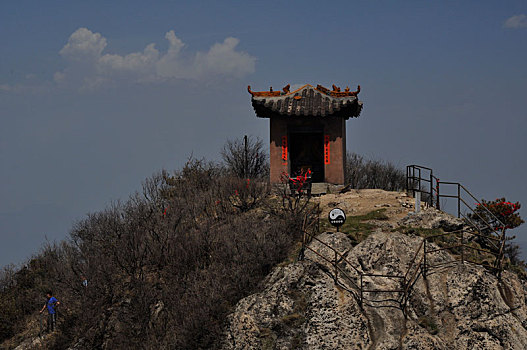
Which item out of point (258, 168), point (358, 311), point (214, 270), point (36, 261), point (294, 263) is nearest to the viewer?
point (358, 311)

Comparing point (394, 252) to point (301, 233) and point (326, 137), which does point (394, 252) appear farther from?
point (326, 137)

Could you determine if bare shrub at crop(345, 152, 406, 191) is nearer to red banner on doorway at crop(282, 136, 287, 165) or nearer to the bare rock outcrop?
red banner on doorway at crop(282, 136, 287, 165)

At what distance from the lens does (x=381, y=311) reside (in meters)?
15.5

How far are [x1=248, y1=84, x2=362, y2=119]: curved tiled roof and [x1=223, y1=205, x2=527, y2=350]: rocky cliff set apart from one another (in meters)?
10.8

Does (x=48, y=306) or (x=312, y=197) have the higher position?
(x=312, y=197)

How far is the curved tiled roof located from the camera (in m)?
26.6

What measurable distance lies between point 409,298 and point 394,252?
1745 mm

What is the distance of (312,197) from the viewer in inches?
1021

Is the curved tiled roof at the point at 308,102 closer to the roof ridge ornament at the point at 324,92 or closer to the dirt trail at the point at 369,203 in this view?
the roof ridge ornament at the point at 324,92

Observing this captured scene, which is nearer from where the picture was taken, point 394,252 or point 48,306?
point 394,252

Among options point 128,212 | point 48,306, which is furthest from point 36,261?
point 48,306

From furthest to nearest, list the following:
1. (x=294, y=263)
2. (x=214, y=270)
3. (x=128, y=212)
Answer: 1. (x=128, y=212)
2. (x=214, y=270)
3. (x=294, y=263)

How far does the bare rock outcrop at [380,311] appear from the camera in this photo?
15.1 metres

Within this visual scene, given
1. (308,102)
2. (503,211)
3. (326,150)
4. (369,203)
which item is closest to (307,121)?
(308,102)
